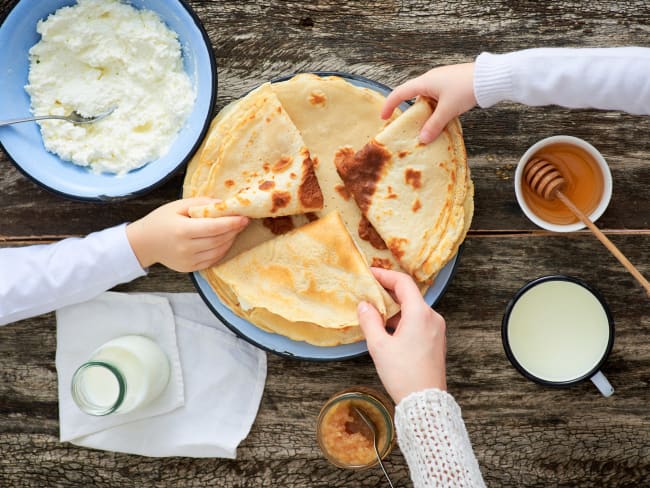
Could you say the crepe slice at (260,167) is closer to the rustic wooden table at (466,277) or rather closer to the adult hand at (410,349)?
the rustic wooden table at (466,277)

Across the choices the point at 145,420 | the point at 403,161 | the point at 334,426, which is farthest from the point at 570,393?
the point at 145,420

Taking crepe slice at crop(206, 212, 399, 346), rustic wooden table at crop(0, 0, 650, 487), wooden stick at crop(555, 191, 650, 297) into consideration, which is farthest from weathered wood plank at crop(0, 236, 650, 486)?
crepe slice at crop(206, 212, 399, 346)

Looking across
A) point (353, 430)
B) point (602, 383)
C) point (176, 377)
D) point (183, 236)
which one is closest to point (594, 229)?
point (602, 383)

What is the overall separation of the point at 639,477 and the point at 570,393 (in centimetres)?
29

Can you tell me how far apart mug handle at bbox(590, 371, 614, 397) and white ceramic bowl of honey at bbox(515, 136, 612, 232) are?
35cm

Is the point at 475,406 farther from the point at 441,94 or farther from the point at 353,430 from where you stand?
the point at 441,94

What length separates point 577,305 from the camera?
1.42 metres

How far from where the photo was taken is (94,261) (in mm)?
1349

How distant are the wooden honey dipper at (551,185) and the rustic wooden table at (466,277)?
0.08 metres

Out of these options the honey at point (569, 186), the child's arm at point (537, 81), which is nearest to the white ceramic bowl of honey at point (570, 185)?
the honey at point (569, 186)

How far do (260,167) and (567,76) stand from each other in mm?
682

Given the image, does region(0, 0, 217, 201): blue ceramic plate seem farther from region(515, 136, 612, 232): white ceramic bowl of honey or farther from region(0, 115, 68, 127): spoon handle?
region(515, 136, 612, 232): white ceramic bowl of honey

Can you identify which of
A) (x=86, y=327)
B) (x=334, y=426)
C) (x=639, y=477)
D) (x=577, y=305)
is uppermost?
(x=577, y=305)

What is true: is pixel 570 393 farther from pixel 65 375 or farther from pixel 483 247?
pixel 65 375
